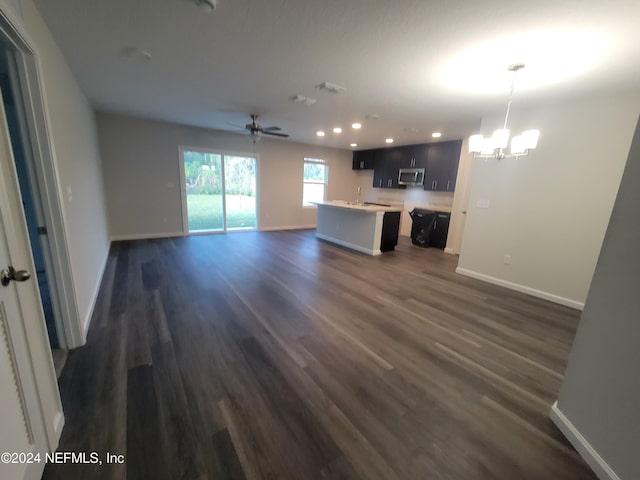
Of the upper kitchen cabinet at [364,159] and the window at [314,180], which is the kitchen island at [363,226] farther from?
the upper kitchen cabinet at [364,159]

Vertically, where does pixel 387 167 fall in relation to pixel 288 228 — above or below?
above

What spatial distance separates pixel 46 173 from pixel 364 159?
7.36 m

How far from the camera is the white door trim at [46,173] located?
1538mm

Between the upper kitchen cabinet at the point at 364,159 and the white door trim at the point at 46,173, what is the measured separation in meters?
7.15

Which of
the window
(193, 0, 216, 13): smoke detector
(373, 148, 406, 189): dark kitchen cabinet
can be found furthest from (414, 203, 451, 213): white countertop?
(193, 0, 216, 13): smoke detector

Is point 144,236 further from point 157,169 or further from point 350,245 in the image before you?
point 350,245

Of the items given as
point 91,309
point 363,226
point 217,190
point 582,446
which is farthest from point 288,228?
point 582,446

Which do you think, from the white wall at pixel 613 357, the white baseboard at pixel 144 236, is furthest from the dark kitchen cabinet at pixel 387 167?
the white wall at pixel 613 357

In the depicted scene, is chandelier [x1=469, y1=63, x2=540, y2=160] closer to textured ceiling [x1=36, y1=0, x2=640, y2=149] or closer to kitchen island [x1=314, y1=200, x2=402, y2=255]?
textured ceiling [x1=36, y1=0, x2=640, y2=149]

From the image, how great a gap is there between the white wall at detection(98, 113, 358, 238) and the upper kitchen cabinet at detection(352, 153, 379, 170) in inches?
79.2

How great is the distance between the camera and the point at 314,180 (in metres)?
7.88

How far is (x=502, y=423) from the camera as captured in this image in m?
1.56

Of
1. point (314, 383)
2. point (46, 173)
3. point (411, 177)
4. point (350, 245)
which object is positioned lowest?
point (314, 383)

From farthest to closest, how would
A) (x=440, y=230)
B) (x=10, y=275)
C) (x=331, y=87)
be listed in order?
1. (x=440, y=230)
2. (x=331, y=87)
3. (x=10, y=275)
